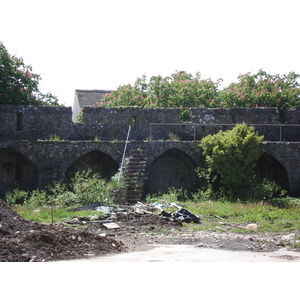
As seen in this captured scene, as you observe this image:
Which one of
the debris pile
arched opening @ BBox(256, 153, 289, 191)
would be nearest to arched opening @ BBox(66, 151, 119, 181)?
the debris pile

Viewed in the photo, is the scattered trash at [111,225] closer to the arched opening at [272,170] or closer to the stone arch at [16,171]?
the stone arch at [16,171]

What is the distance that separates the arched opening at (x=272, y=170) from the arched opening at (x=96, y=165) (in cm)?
588

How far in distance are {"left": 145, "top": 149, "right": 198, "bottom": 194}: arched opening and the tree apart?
771 centimetres

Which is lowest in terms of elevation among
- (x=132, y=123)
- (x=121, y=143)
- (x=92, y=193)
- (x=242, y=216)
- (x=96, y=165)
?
(x=242, y=216)

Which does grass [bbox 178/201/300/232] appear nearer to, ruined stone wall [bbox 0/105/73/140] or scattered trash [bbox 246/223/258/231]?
scattered trash [bbox 246/223/258/231]

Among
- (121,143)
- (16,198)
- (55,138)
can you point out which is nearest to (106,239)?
(16,198)

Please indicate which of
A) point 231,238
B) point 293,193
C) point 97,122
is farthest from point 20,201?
point 293,193

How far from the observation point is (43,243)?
7.78 m

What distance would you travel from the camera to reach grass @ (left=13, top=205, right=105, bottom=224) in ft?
39.2

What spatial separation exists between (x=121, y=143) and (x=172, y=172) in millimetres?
2508

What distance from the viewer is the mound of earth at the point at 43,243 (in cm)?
732

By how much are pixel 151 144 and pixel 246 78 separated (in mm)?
11649

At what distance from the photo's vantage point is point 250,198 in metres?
16.1

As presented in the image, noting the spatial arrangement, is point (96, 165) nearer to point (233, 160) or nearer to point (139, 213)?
point (233, 160)
